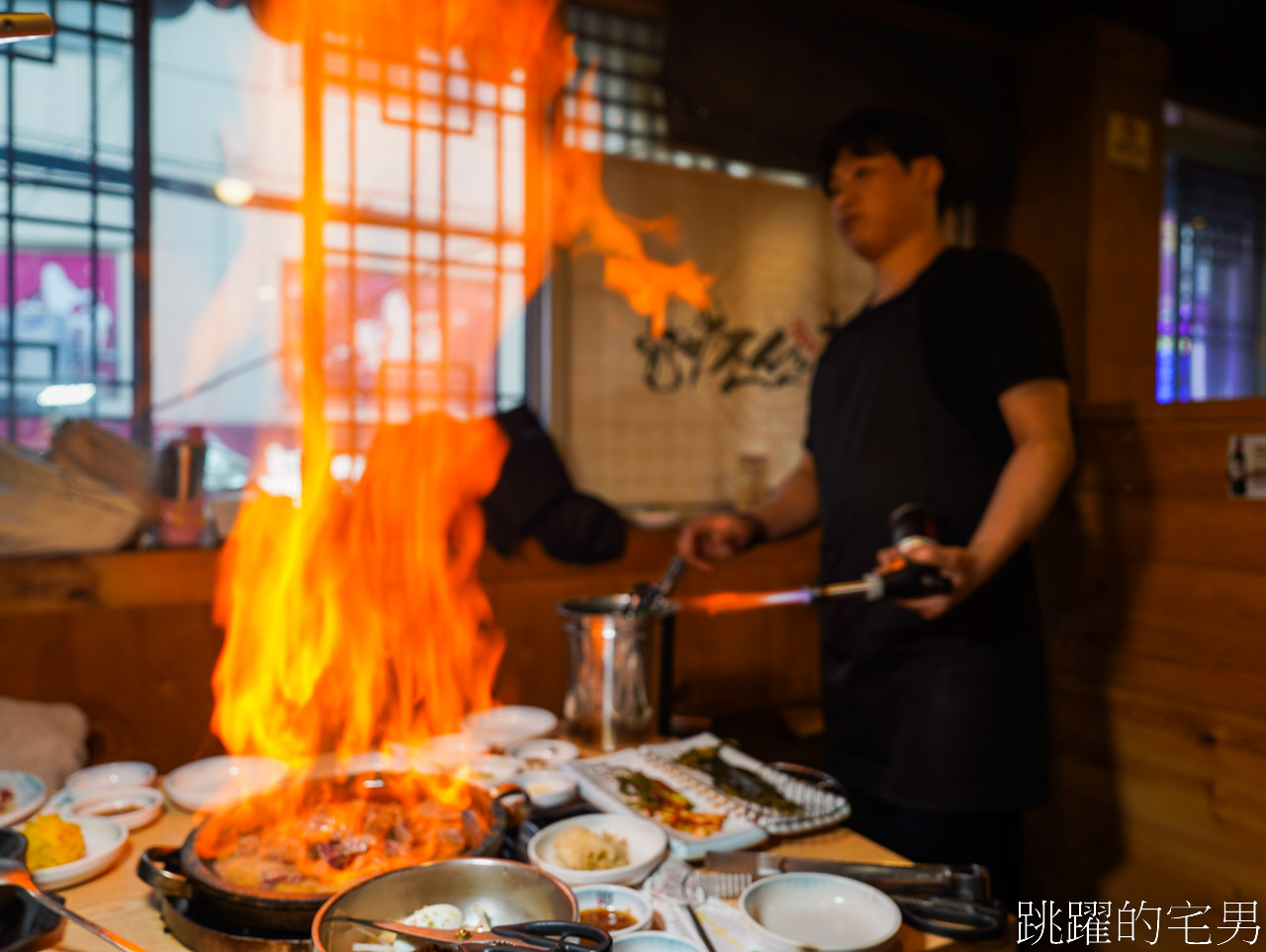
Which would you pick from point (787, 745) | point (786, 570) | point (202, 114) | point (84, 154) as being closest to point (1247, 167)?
point (786, 570)

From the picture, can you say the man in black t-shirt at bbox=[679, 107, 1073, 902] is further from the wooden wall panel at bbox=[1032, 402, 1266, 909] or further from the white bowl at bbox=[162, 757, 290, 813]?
the white bowl at bbox=[162, 757, 290, 813]

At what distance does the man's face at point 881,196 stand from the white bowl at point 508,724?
1.71 metres

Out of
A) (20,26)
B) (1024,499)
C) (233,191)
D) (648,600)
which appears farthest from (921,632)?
(233,191)

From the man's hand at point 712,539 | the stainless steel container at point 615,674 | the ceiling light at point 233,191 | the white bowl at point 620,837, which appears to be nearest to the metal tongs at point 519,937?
the white bowl at point 620,837

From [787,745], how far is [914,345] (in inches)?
87.8

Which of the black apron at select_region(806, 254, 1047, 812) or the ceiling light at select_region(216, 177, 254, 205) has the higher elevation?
the ceiling light at select_region(216, 177, 254, 205)

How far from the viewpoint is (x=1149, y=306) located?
5.34 meters

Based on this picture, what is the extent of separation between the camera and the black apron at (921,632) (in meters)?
2.36

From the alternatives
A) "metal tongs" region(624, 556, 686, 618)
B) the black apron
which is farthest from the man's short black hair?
"metal tongs" region(624, 556, 686, 618)

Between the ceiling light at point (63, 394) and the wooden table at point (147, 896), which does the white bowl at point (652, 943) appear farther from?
the ceiling light at point (63, 394)

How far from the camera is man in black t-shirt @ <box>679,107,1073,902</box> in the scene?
2.29 metres

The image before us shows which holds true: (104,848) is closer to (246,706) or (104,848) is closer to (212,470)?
(246,706)

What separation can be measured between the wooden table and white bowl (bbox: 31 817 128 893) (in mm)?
23

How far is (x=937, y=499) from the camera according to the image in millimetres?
2441
